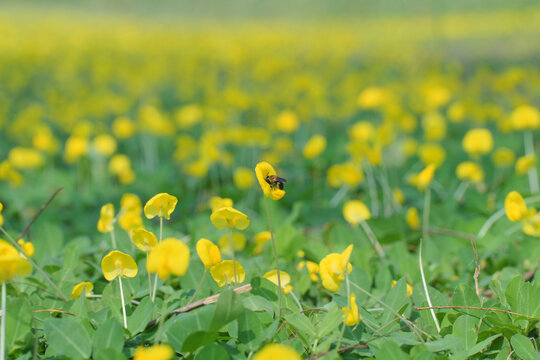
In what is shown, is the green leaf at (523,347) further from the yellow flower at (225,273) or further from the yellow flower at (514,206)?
the yellow flower at (225,273)

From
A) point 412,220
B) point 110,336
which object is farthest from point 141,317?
point 412,220

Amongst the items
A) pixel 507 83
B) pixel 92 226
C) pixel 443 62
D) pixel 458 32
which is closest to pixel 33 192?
pixel 92 226

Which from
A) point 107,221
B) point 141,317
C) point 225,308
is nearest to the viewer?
point 225,308

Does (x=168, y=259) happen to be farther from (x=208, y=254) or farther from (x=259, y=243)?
(x=259, y=243)

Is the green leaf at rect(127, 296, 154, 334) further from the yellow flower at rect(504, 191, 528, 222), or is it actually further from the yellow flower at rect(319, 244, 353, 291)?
the yellow flower at rect(504, 191, 528, 222)

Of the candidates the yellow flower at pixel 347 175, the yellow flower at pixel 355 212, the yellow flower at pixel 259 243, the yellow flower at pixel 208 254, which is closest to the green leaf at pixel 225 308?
the yellow flower at pixel 208 254

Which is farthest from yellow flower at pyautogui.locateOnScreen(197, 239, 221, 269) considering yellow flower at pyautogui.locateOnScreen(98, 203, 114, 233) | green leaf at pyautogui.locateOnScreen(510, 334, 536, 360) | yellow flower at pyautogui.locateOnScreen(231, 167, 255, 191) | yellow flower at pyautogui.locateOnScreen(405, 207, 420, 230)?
yellow flower at pyautogui.locateOnScreen(231, 167, 255, 191)

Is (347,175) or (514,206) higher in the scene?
(514,206)
